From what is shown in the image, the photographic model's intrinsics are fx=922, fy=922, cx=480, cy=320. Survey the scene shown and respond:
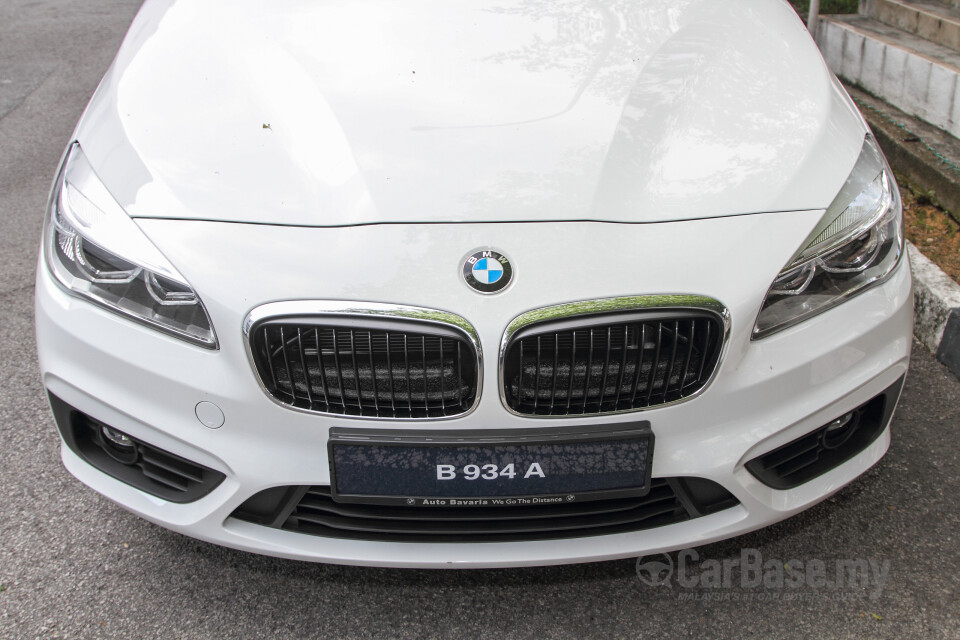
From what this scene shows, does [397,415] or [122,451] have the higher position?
[397,415]

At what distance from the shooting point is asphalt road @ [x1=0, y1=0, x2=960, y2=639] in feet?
6.73

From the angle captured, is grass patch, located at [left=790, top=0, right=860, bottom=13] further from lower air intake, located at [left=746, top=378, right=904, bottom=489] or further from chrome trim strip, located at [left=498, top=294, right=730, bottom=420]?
chrome trim strip, located at [left=498, top=294, right=730, bottom=420]

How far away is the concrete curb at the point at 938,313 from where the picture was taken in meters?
2.97

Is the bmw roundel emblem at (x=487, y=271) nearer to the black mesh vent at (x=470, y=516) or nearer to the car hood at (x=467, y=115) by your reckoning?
the car hood at (x=467, y=115)

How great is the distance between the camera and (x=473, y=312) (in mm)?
1709

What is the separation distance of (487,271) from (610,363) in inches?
11.6

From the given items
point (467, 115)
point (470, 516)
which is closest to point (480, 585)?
point (470, 516)

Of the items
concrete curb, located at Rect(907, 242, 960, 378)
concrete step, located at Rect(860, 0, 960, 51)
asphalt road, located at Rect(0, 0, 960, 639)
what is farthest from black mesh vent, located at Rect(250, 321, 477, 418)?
concrete step, located at Rect(860, 0, 960, 51)

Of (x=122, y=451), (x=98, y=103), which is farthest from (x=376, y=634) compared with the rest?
(x=98, y=103)

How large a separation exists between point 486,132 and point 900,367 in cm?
105

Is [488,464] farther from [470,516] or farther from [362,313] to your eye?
[362,313]

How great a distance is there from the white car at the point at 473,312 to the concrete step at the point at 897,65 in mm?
2299

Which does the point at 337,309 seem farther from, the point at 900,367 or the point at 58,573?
the point at 900,367

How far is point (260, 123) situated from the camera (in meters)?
2.06
